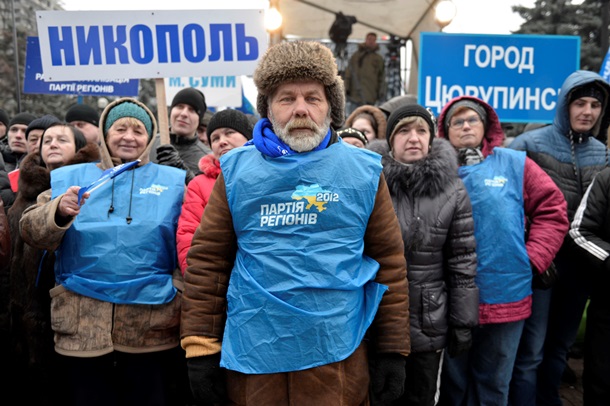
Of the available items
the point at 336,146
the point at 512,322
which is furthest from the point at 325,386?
the point at 512,322

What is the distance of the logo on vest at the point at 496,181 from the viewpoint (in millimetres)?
3113

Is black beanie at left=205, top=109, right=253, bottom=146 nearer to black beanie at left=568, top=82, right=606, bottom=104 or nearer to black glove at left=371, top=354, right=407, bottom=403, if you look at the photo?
black glove at left=371, top=354, right=407, bottom=403

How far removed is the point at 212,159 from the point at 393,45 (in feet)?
24.3

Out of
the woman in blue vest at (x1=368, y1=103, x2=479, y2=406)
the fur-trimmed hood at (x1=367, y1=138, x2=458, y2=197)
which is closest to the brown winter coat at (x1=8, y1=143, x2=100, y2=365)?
the fur-trimmed hood at (x1=367, y1=138, x2=458, y2=197)

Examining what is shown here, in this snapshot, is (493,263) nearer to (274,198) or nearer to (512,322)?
(512,322)

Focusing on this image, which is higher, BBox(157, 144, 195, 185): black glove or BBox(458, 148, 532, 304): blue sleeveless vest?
BBox(157, 144, 195, 185): black glove

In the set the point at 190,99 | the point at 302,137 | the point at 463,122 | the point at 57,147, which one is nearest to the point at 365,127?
the point at 463,122

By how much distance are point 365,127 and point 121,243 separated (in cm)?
277

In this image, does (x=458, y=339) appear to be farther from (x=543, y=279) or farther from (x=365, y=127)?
(x=365, y=127)

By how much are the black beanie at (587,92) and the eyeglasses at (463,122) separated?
91 cm

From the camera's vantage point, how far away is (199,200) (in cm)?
274

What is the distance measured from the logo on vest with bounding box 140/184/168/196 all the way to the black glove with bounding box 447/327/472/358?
1.78 meters

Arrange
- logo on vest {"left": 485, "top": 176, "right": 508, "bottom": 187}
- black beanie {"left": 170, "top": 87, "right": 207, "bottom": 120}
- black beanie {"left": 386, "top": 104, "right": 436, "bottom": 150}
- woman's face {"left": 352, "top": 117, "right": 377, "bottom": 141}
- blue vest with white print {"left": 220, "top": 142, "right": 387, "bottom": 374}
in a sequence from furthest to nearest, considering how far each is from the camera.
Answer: woman's face {"left": 352, "top": 117, "right": 377, "bottom": 141}
black beanie {"left": 170, "top": 87, "right": 207, "bottom": 120}
logo on vest {"left": 485, "top": 176, "right": 508, "bottom": 187}
black beanie {"left": 386, "top": 104, "right": 436, "bottom": 150}
blue vest with white print {"left": 220, "top": 142, "right": 387, "bottom": 374}

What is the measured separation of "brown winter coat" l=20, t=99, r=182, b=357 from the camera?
8.38 ft
